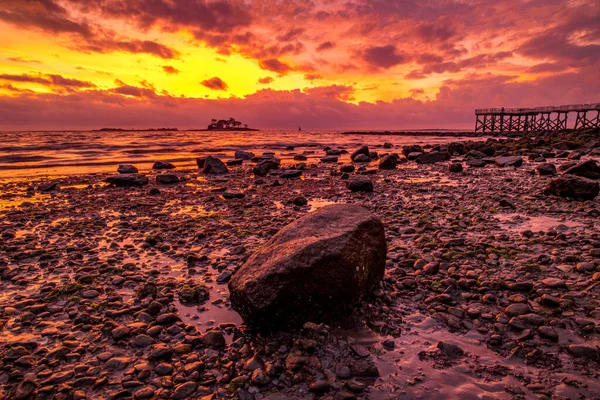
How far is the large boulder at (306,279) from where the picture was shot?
4012mm

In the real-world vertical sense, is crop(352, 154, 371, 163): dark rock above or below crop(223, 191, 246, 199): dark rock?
above

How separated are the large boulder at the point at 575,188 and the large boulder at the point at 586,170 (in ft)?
10.6

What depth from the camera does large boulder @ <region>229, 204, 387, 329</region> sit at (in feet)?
13.2

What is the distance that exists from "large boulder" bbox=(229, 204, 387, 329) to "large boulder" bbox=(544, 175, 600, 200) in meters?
Result: 9.09

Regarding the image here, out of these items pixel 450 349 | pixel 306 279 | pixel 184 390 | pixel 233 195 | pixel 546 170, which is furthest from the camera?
pixel 546 170

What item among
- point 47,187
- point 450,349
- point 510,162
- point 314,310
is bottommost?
point 450,349

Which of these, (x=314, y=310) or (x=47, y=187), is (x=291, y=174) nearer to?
(x=47, y=187)

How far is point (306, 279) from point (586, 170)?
14.5 meters

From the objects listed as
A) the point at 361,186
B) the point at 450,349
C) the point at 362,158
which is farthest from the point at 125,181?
the point at 362,158

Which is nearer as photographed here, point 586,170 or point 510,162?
point 586,170

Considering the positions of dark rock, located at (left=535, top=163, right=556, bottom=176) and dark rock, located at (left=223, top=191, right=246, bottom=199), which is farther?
dark rock, located at (left=535, top=163, right=556, bottom=176)

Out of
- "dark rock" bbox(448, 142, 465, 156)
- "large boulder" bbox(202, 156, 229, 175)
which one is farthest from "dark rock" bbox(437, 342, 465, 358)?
"dark rock" bbox(448, 142, 465, 156)

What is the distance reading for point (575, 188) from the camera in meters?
10.1

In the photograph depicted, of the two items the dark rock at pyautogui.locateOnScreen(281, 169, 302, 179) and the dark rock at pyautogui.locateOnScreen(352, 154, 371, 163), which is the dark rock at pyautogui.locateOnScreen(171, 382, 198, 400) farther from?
the dark rock at pyautogui.locateOnScreen(352, 154, 371, 163)
